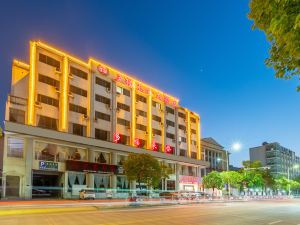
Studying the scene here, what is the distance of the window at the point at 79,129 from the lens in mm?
56938

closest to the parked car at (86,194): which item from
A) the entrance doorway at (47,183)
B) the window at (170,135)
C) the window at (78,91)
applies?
the entrance doorway at (47,183)

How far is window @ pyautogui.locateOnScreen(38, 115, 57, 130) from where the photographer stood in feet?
170

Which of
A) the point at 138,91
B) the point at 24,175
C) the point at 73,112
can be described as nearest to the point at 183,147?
the point at 138,91

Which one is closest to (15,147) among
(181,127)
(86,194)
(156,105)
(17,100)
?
(17,100)

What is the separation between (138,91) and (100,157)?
16.6m

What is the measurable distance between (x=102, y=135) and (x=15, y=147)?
16.5 metres

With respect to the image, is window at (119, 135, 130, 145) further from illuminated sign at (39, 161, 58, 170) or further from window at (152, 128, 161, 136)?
illuminated sign at (39, 161, 58, 170)

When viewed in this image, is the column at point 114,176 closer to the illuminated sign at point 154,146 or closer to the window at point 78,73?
the illuminated sign at point 154,146

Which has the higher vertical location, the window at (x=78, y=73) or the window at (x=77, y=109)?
the window at (x=78, y=73)

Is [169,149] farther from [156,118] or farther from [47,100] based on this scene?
[47,100]

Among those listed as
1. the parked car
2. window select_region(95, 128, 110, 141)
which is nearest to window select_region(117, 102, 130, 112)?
window select_region(95, 128, 110, 141)

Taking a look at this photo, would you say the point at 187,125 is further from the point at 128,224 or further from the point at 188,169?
the point at 128,224

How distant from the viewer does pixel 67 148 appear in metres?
55.8

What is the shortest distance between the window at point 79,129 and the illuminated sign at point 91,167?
4.61m
